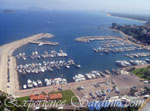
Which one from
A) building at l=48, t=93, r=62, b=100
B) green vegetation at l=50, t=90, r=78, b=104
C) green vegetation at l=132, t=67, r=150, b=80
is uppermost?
green vegetation at l=132, t=67, r=150, b=80

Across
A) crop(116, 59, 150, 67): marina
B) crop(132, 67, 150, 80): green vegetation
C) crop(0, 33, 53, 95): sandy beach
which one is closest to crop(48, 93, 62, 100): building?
crop(0, 33, 53, 95): sandy beach

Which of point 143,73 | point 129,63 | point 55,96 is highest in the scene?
point 129,63

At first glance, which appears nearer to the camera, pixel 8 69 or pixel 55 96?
pixel 55 96

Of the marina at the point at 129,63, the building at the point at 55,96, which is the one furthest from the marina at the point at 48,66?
the building at the point at 55,96

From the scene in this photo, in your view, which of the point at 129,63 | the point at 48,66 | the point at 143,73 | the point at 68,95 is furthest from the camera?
the point at 129,63

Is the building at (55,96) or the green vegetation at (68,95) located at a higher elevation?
the building at (55,96)

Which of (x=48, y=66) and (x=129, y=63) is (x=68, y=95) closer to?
(x=48, y=66)

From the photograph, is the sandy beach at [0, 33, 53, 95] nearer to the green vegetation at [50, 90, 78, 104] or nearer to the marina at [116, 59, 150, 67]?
the green vegetation at [50, 90, 78, 104]

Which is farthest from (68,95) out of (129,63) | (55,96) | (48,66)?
(129,63)

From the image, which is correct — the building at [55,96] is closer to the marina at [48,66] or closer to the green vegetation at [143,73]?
the marina at [48,66]

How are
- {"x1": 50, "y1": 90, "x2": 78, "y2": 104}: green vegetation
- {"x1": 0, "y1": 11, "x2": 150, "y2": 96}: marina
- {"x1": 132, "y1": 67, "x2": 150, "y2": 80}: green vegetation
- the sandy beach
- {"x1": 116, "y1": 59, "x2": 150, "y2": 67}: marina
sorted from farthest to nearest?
1. {"x1": 116, "y1": 59, "x2": 150, "y2": 67}: marina
2. {"x1": 132, "y1": 67, "x2": 150, "y2": 80}: green vegetation
3. {"x1": 0, "y1": 11, "x2": 150, "y2": 96}: marina
4. the sandy beach
5. {"x1": 50, "y1": 90, "x2": 78, "y2": 104}: green vegetation

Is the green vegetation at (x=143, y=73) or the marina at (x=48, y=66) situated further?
→ the green vegetation at (x=143, y=73)

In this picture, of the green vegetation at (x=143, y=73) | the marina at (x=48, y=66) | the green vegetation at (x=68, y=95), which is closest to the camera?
the green vegetation at (x=68, y=95)
